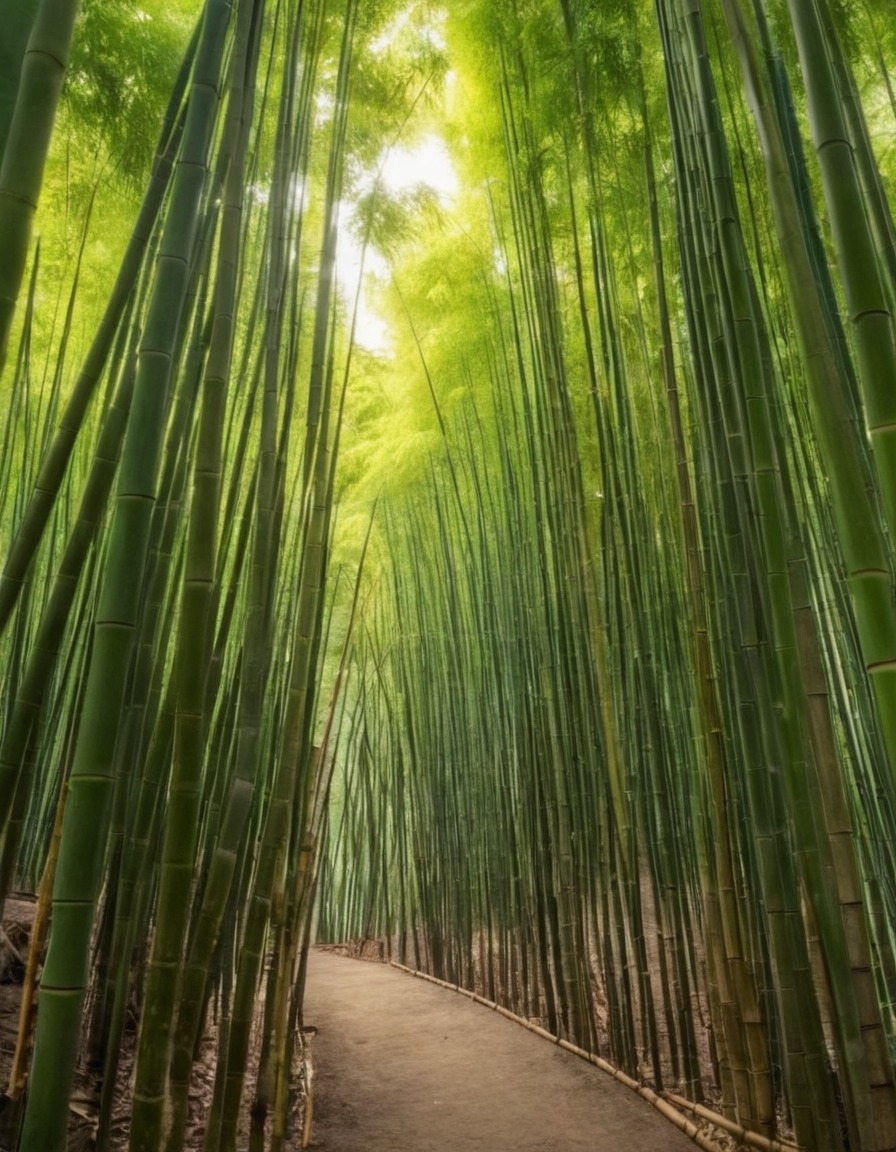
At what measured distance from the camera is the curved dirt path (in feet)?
6.50

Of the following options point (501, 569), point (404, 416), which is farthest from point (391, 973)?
point (404, 416)

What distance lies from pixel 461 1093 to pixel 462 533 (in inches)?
105

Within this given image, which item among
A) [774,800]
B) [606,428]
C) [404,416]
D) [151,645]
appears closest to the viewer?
[151,645]

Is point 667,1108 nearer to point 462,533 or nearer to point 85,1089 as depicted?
point 85,1089

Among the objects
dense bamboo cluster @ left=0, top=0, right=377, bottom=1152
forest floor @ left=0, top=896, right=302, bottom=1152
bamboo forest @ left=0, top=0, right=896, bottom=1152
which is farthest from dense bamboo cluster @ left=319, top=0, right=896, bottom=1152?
forest floor @ left=0, top=896, right=302, bottom=1152

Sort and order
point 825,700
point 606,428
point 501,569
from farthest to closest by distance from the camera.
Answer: point 501,569 < point 606,428 < point 825,700

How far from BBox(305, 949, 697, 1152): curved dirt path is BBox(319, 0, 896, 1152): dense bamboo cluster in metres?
0.22

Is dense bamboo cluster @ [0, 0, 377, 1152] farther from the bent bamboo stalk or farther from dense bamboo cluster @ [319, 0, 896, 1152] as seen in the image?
the bent bamboo stalk

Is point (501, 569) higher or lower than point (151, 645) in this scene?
higher

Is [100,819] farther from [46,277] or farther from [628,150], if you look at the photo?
[46,277]

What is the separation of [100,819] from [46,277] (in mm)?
3932

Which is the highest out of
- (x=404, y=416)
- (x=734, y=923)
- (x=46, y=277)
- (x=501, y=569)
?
(x=46, y=277)

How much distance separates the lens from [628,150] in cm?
296

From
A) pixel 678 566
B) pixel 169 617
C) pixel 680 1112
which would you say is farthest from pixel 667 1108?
pixel 169 617
